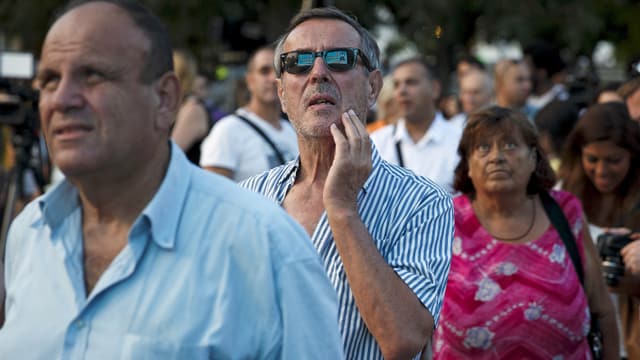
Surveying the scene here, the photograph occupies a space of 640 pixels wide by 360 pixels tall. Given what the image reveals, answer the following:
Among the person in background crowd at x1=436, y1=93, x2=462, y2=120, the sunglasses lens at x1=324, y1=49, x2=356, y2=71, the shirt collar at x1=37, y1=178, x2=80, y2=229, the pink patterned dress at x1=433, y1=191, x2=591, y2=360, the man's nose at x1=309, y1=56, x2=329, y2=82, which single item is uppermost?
the sunglasses lens at x1=324, y1=49, x2=356, y2=71

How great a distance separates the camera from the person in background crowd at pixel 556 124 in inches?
331

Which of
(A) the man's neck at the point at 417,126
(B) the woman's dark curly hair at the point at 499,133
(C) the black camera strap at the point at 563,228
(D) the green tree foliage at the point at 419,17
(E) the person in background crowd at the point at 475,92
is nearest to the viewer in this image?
(C) the black camera strap at the point at 563,228

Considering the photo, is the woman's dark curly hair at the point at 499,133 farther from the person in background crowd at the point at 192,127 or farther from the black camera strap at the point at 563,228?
the person in background crowd at the point at 192,127

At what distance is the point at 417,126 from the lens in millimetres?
7758

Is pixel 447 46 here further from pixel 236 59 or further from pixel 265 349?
pixel 265 349

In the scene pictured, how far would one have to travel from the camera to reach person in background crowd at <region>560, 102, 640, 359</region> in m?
6.04

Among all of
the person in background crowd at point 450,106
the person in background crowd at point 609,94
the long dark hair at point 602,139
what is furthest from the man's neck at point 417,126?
the person in background crowd at point 450,106

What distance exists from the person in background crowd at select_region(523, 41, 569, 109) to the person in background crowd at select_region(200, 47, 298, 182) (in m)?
4.88

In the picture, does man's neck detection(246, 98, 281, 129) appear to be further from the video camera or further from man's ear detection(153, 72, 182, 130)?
man's ear detection(153, 72, 182, 130)

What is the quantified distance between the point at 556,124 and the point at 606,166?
260 cm

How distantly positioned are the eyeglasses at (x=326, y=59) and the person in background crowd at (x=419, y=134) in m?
3.55

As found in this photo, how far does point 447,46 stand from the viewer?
24.3 m

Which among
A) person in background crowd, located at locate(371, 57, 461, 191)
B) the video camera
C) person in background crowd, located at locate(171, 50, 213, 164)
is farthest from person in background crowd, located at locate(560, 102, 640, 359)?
the video camera

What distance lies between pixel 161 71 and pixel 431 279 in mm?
1283
